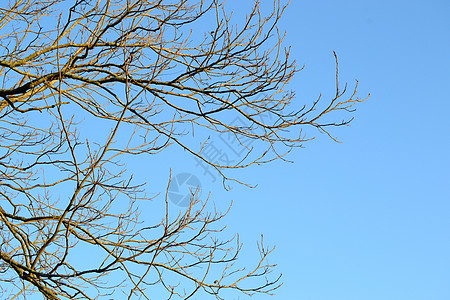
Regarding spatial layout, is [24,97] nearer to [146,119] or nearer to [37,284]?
[146,119]

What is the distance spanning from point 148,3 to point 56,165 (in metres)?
1.96

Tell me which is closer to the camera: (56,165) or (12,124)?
(56,165)

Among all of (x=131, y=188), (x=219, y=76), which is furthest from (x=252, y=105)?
(x=131, y=188)

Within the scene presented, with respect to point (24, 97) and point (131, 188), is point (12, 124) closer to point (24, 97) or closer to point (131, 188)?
point (24, 97)

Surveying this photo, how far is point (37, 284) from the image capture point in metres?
4.01

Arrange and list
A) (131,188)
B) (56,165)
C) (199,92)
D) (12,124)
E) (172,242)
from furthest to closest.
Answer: (12,124) < (56,165) < (131,188) < (199,92) < (172,242)

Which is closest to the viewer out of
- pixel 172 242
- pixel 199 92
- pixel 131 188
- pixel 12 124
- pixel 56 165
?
pixel 172 242

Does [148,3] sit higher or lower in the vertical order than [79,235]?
higher

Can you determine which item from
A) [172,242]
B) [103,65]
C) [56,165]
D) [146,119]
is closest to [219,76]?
[146,119]

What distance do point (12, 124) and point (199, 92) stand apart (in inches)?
103

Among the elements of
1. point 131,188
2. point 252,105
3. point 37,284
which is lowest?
point 37,284

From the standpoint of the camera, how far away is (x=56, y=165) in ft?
17.8

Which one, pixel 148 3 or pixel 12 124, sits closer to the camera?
pixel 148 3

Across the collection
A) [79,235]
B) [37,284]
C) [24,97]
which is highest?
[24,97]
